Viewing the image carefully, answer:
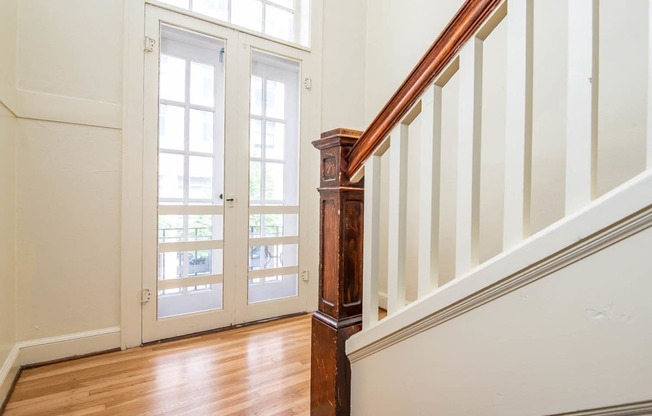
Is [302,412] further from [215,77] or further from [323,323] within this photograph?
[215,77]

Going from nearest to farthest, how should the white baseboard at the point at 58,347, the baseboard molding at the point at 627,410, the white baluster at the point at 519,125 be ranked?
the baseboard molding at the point at 627,410 < the white baluster at the point at 519,125 < the white baseboard at the point at 58,347

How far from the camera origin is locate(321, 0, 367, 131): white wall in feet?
10.1

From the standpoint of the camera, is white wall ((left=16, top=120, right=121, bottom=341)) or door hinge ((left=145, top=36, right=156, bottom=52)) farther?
door hinge ((left=145, top=36, right=156, bottom=52))

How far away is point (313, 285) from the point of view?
120 inches

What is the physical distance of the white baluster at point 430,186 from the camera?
0.95 meters

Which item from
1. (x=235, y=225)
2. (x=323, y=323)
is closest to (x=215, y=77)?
(x=235, y=225)

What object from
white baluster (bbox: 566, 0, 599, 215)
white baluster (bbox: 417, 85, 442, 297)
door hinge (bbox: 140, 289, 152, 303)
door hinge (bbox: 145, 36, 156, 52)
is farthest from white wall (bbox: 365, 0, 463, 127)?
door hinge (bbox: 140, 289, 152, 303)

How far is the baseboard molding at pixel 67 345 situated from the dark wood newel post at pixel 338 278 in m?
1.60

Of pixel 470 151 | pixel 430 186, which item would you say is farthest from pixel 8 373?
pixel 470 151

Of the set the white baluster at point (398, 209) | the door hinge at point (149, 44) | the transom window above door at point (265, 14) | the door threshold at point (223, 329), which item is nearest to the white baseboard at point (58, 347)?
the door threshold at point (223, 329)

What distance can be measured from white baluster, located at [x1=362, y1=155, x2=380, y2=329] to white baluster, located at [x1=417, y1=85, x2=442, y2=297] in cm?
20

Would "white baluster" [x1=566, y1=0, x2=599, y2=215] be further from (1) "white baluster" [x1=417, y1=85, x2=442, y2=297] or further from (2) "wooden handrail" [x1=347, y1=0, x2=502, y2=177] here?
(1) "white baluster" [x1=417, y1=85, x2=442, y2=297]

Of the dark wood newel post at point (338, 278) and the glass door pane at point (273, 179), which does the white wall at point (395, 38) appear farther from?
the dark wood newel post at point (338, 278)

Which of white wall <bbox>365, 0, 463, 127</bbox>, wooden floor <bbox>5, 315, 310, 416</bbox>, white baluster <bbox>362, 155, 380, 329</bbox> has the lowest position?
wooden floor <bbox>5, 315, 310, 416</bbox>
